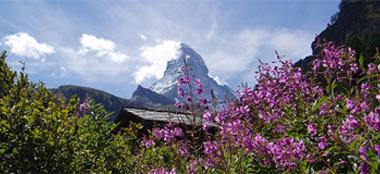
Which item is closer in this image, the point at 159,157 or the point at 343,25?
the point at 159,157

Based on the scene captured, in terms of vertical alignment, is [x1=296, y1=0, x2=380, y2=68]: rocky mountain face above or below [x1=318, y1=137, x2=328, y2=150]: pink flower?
above

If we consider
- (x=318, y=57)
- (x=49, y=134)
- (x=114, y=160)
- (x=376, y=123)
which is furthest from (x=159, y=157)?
(x=376, y=123)

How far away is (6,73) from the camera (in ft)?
20.9

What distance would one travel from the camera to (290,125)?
4.27 metres

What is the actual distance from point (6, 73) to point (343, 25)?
459 ft

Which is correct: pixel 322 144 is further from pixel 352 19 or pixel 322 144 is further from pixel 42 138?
pixel 352 19

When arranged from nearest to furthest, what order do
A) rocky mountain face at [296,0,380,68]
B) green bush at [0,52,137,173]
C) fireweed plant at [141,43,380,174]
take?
fireweed plant at [141,43,380,174], green bush at [0,52,137,173], rocky mountain face at [296,0,380,68]

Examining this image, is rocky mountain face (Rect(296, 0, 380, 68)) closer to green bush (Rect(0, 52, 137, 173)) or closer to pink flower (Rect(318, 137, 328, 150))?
green bush (Rect(0, 52, 137, 173))

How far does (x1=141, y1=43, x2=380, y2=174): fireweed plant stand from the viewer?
297cm

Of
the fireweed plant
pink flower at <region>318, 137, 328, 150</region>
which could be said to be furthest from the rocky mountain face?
pink flower at <region>318, 137, 328, 150</region>

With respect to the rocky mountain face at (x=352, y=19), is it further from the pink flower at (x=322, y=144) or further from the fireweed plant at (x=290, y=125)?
the pink flower at (x=322, y=144)

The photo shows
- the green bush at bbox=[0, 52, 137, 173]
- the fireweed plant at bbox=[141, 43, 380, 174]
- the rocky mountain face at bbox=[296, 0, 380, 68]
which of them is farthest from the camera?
the rocky mountain face at bbox=[296, 0, 380, 68]

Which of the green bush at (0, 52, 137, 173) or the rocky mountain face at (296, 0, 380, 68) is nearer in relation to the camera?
the green bush at (0, 52, 137, 173)

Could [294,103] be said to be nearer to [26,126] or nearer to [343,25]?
[26,126]
